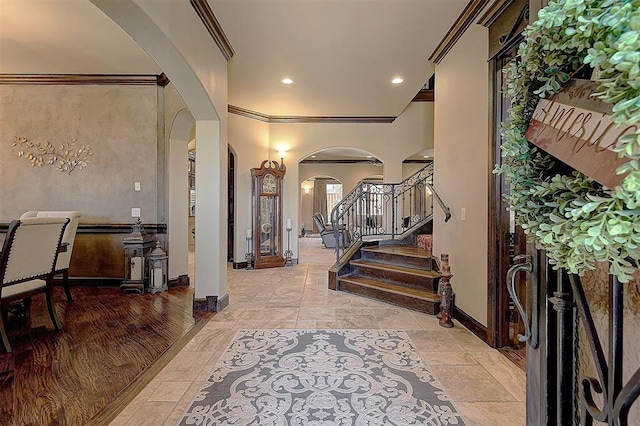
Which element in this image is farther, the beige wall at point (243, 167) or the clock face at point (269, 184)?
the clock face at point (269, 184)

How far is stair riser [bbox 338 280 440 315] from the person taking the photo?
358 cm

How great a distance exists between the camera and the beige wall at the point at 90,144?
4766mm

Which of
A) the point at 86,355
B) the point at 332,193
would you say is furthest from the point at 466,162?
the point at 332,193

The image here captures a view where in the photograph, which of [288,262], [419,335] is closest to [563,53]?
[419,335]

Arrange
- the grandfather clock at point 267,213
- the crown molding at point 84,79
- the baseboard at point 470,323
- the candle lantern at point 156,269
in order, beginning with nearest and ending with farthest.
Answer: the baseboard at point 470,323 → the candle lantern at point 156,269 → the crown molding at point 84,79 → the grandfather clock at point 267,213

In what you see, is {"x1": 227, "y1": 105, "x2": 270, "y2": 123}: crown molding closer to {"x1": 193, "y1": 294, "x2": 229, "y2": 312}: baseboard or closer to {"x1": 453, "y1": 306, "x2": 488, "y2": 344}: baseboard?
{"x1": 193, "y1": 294, "x2": 229, "y2": 312}: baseboard

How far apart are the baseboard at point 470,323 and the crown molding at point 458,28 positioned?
9.61 feet

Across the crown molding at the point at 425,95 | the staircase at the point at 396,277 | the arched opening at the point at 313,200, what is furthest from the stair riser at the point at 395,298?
the arched opening at the point at 313,200

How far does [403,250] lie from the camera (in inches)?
188

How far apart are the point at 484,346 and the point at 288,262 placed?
440 cm

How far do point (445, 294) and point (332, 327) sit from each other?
1.25m

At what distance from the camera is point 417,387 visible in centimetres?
211

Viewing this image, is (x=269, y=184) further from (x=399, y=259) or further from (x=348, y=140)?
(x=399, y=259)

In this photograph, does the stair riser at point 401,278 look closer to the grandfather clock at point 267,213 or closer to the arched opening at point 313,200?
the grandfather clock at point 267,213
